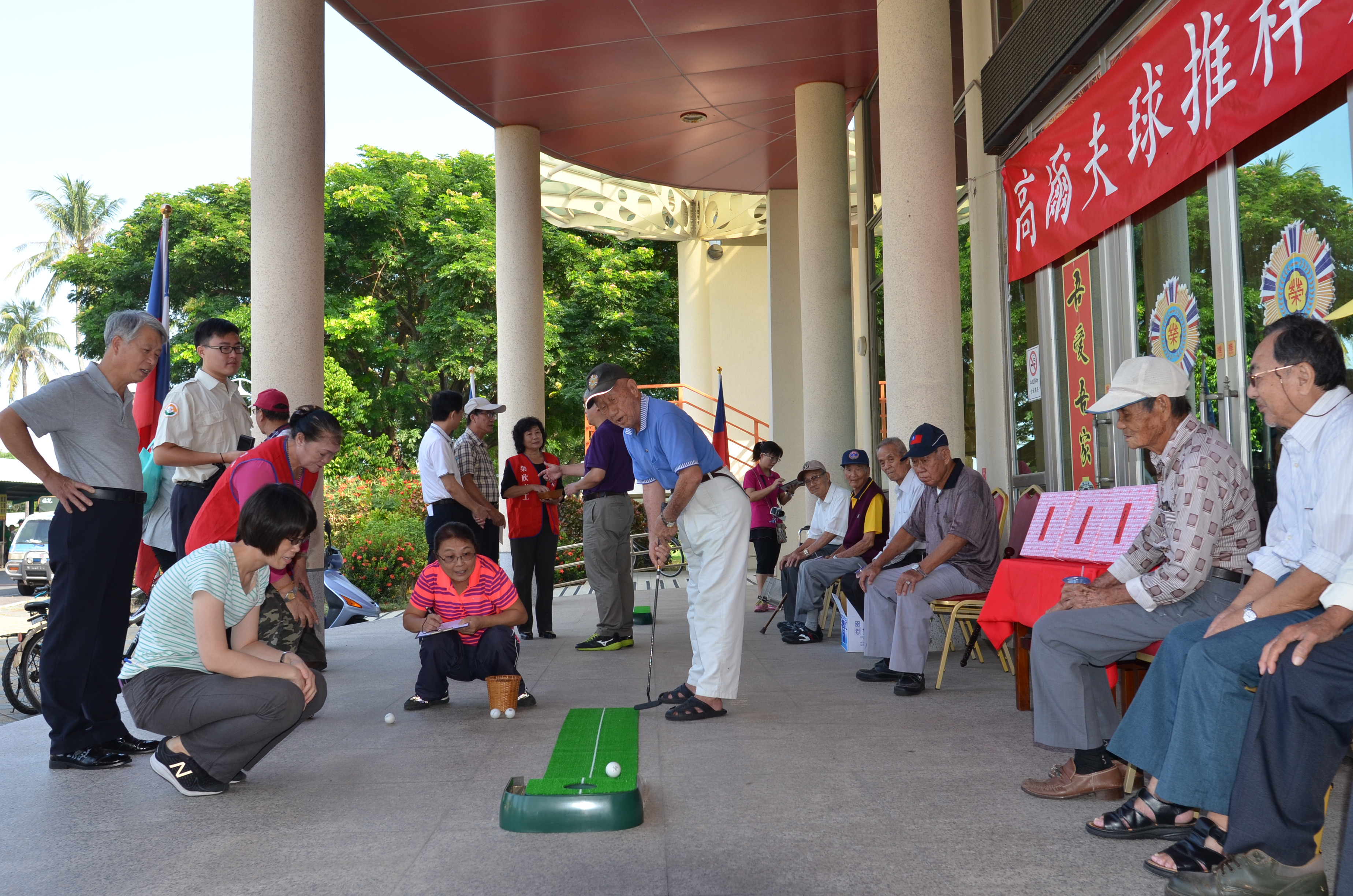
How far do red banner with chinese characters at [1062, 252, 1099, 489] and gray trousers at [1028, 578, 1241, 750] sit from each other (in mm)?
3194

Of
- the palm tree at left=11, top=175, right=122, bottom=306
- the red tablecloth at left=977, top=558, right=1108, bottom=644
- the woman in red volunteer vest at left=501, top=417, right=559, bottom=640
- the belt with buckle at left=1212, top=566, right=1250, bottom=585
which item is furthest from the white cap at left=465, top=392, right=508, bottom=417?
the palm tree at left=11, top=175, right=122, bottom=306

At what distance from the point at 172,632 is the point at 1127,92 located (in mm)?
5145

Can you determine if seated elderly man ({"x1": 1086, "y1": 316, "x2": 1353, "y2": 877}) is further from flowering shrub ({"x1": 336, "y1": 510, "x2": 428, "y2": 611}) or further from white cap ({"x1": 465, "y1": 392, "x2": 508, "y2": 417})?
flowering shrub ({"x1": 336, "y1": 510, "x2": 428, "y2": 611})

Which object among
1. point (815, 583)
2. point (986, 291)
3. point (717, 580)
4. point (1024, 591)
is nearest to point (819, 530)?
point (815, 583)

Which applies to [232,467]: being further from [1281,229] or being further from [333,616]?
[333,616]

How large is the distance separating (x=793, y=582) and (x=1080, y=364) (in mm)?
2674

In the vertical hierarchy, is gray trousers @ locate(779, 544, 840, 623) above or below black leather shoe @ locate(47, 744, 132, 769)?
above

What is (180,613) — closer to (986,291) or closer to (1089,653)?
(1089,653)

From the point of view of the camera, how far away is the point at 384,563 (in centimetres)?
1214

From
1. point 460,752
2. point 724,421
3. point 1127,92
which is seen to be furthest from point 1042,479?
point 724,421

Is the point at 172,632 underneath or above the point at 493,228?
underneath

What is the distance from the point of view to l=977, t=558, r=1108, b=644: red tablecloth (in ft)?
13.3

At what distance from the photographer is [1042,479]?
23.3ft

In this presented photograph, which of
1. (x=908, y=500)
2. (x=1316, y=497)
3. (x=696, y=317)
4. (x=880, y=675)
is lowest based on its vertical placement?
(x=880, y=675)
